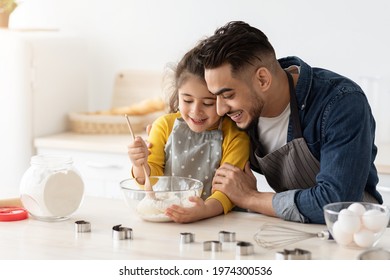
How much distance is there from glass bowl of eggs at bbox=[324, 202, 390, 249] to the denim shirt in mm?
258

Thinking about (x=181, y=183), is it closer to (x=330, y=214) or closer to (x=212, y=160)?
(x=212, y=160)

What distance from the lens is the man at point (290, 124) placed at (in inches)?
81.0

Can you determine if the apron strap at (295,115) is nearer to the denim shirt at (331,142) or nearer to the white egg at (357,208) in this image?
the denim shirt at (331,142)

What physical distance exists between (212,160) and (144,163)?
25 cm

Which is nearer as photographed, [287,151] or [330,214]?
[330,214]

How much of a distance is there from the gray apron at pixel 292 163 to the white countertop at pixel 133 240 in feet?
0.64

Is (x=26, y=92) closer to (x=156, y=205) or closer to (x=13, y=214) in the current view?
(x=13, y=214)

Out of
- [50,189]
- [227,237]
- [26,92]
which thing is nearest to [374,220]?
[227,237]

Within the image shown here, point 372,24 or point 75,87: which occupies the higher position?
point 372,24

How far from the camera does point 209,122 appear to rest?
2252 mm

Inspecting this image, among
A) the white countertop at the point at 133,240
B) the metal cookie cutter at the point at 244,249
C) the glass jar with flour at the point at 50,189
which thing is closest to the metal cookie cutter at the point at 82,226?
the white countertop at the point at 133,240

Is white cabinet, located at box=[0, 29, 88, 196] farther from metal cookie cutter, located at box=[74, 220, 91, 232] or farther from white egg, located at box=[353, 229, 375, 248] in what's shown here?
white egg, located at box=[353, 229, 375, 248]
